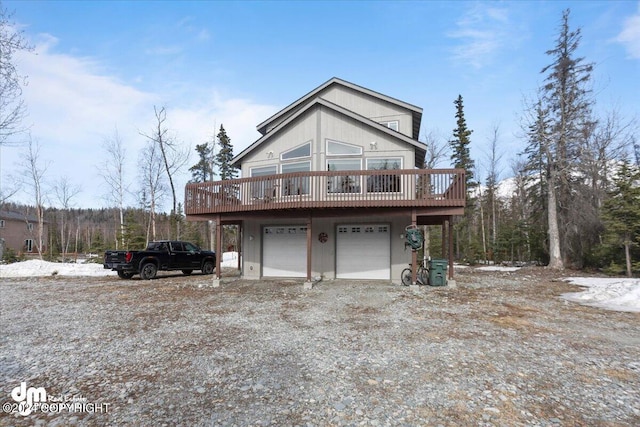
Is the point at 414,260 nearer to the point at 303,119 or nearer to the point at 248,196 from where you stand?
the point at 248,196

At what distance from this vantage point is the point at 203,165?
34875 millimetres

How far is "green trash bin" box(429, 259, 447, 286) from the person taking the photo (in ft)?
36.8

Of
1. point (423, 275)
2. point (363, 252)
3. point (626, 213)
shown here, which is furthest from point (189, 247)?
point (626, 213)

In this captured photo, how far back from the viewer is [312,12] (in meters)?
13.5

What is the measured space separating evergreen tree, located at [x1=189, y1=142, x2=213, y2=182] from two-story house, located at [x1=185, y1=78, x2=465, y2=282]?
856 inches

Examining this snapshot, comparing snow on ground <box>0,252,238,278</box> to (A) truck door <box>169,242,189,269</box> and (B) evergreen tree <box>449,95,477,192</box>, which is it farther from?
(B) evergreen tree <box>449,95,477,192</box>

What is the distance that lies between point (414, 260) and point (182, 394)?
8.58m

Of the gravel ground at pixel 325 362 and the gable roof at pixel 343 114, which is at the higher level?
the gable roof at pixel 343 114

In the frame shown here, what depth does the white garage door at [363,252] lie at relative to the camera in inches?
488

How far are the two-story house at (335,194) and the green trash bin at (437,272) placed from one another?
3.59ft

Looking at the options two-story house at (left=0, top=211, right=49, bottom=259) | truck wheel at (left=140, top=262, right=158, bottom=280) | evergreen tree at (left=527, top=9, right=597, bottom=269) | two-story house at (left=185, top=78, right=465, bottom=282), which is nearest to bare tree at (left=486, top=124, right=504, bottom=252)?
evergreen tree at (left=527, top=9, right=597, bottom=269)

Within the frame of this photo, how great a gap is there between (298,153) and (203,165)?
81.4 feet

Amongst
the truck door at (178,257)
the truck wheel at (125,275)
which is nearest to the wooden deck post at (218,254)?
the truck door at (178,257)

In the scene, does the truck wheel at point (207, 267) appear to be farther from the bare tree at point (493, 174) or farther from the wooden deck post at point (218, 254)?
the bare tree at point (493, 174)
